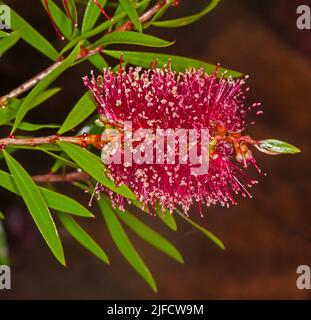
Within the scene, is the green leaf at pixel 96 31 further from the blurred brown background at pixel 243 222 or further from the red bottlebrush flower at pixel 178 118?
the blurred brown background at pixel 243 222

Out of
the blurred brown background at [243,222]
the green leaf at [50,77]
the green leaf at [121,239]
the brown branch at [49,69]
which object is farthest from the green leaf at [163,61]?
the blurred brown background at [243,222]

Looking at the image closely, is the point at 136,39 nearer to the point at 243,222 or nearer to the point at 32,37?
the point at 32,37

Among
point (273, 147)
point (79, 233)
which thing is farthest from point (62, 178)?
point (273, 147)

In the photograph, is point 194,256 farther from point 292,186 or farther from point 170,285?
point 292,186

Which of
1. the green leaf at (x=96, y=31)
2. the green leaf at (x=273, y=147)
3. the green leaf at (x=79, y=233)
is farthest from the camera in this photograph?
the green leaf at (x=79, y=233)

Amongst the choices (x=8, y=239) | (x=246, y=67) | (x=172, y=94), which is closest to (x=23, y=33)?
(x=172, y=94)
